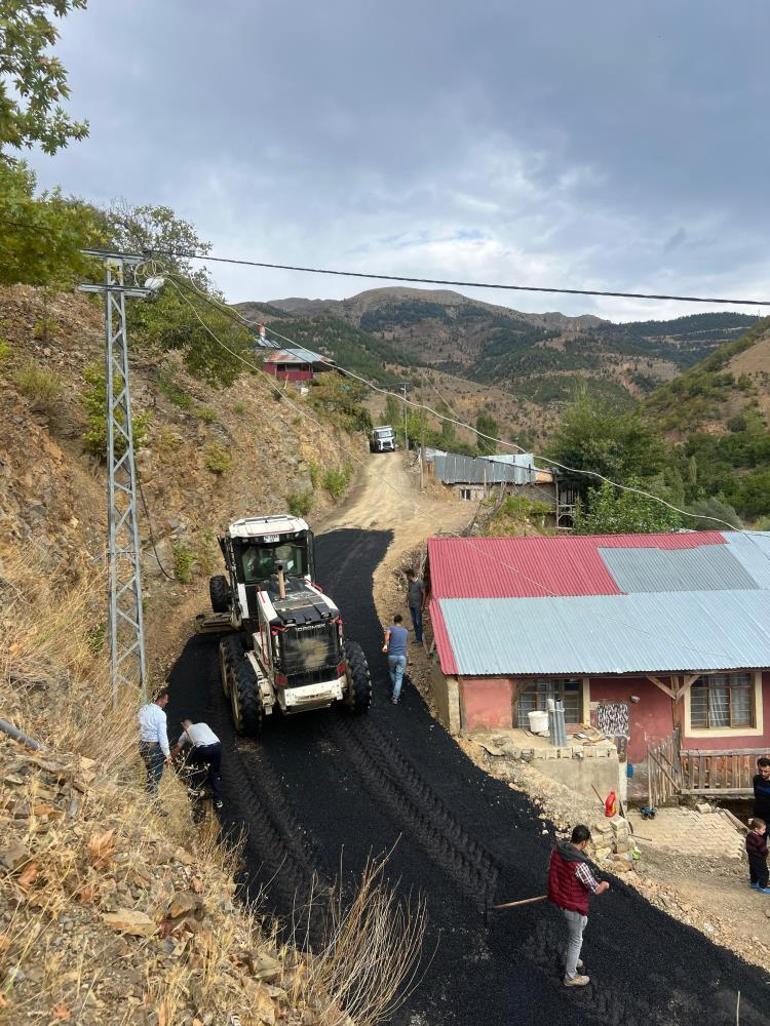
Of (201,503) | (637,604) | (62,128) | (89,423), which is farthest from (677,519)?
(62,128)

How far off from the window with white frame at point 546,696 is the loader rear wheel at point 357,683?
11.7 ft

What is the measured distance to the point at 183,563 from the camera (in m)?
18.2

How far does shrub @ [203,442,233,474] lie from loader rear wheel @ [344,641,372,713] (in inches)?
530

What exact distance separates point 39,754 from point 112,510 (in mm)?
5571

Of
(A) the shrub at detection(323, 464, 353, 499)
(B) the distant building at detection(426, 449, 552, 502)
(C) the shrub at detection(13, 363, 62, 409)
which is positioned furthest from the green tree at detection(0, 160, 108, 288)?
(B) the distant building at detection(426, 449, 552, 502)

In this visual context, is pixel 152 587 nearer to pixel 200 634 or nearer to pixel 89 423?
pixel 200 634

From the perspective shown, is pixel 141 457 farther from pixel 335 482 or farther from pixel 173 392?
pixel 335 482

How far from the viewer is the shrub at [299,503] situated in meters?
27.8

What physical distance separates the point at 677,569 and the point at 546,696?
528 centimetres

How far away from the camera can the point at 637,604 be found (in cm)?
1380

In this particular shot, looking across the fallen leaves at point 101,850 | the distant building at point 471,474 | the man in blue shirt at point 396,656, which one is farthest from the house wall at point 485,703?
the distant building at point 471,474

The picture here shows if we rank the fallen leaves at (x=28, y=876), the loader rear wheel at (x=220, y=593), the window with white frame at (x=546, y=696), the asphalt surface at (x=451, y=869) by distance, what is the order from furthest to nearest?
the loader rear wheel at (x=220, y=593) < the window with white frame at (x=546, y=696) < the asphalt surface at (x=451, y=869) < the fallen leaves at (x=28, y=876)

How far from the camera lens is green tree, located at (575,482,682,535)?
82.0 feet

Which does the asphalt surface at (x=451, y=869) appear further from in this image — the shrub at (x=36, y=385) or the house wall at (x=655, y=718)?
the shrub at (x=36, y=385)
